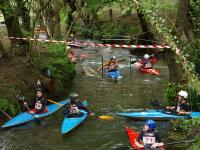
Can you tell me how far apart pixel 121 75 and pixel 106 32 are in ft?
34.8

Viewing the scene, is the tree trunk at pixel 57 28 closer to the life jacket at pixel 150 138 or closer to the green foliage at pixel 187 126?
the green foliage at pixel 187 126

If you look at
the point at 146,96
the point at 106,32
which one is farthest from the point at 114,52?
the point at 146,96

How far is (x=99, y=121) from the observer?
13148 millimetres

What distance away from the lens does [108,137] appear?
38.7ft

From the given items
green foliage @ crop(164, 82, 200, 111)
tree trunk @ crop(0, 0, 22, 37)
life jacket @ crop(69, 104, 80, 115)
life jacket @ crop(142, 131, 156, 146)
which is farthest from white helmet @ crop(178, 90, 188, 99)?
tree trunk @ crop(0, 0, 22, 37)

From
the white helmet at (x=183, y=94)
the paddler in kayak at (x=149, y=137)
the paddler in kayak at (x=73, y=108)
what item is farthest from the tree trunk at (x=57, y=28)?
the paddler in kayak at (x=149, y=137)

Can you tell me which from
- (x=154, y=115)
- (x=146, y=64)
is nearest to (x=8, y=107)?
(x=154, y=115)

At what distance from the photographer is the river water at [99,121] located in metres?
11.3

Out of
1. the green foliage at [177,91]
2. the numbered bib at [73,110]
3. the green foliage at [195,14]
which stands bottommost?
the numbered bib at [73,110]

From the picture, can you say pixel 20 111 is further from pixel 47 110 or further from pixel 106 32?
pixel 106 32

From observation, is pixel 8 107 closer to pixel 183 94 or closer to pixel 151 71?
pixel 183 94

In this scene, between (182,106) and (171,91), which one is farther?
(171,91)

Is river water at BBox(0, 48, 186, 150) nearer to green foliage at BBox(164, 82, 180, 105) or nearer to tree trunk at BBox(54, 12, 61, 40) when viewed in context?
green foliage at BBox(164, 82, 180, 105)

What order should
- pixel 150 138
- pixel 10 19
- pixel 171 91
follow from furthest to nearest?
pixel 10 19 < pixel 171 91 < pixel 150 138
